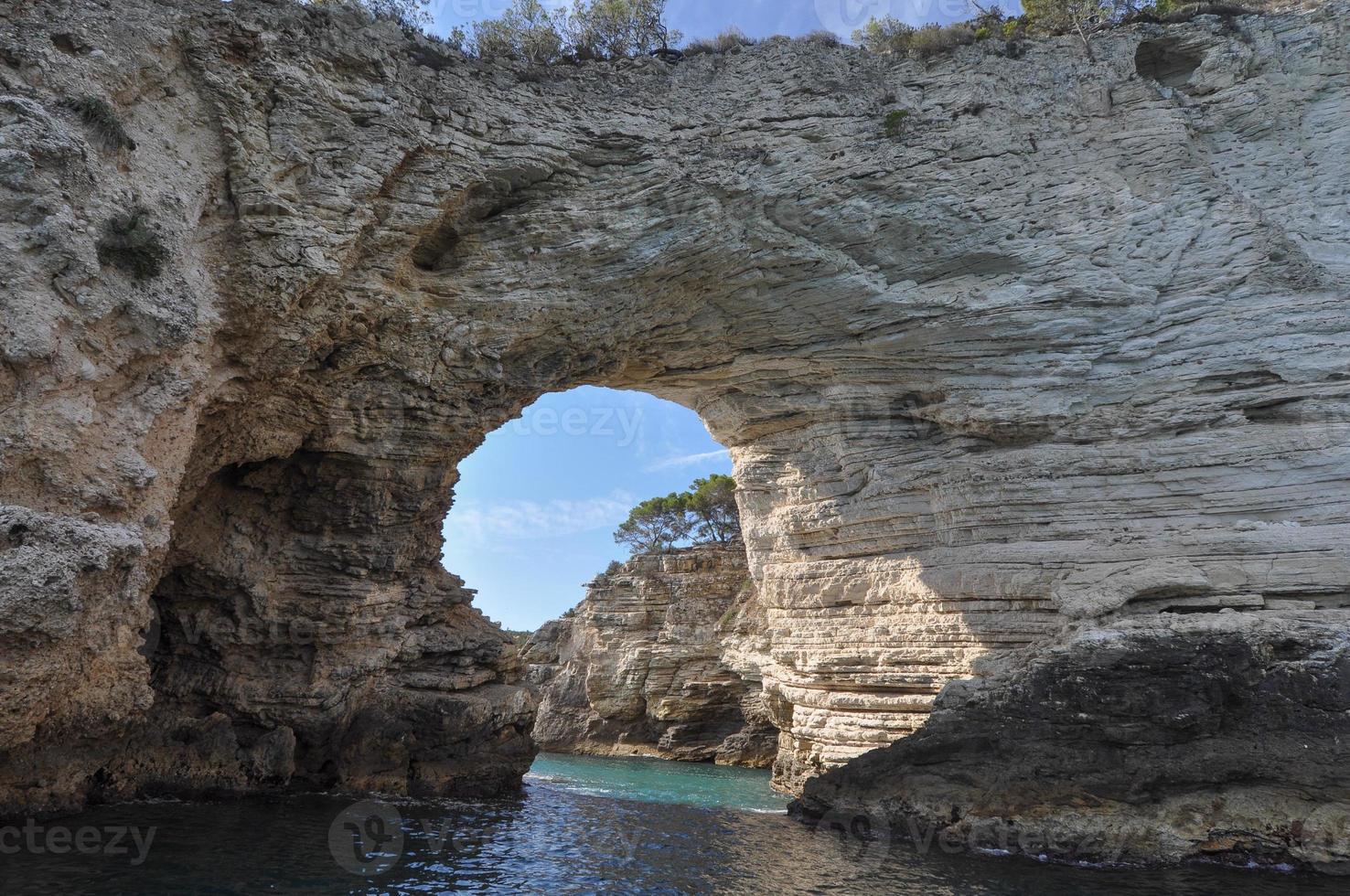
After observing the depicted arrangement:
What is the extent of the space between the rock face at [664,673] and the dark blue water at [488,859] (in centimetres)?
1559

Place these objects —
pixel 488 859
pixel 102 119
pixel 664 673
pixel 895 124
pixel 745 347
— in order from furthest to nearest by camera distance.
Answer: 1. pixel 664 673
2. pixel 745 347
3. pixel 895 124
4. pixel 102 119
5. pixel 488 859

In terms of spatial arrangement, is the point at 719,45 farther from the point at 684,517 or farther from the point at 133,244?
the point at 684,517

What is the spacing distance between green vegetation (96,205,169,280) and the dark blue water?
7400 mm

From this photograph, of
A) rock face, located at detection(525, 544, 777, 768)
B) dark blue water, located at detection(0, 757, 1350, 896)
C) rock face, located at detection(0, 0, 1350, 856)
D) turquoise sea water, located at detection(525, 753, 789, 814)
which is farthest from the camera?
rock face, located at detection(525, 544, 777, 768)

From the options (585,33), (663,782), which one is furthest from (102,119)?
(663,782)

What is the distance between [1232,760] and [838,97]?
14.1 meters

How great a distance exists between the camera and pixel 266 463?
16.5m

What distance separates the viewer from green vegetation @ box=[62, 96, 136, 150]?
11.6 metres

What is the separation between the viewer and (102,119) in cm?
1168

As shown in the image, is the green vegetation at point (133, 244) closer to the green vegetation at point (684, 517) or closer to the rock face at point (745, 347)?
the rock face at point (745, 347)

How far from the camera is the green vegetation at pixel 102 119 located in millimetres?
11570

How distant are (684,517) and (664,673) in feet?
44.2

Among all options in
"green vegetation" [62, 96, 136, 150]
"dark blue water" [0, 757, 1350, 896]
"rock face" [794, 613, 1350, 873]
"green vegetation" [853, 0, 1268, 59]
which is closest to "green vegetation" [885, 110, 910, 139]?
"green vegetation" [853, 0, 1268, 59]

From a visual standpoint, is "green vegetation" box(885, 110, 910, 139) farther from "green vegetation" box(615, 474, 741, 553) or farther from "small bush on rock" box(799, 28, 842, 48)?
"green vegetation" box(615, 474, 741, 553)
